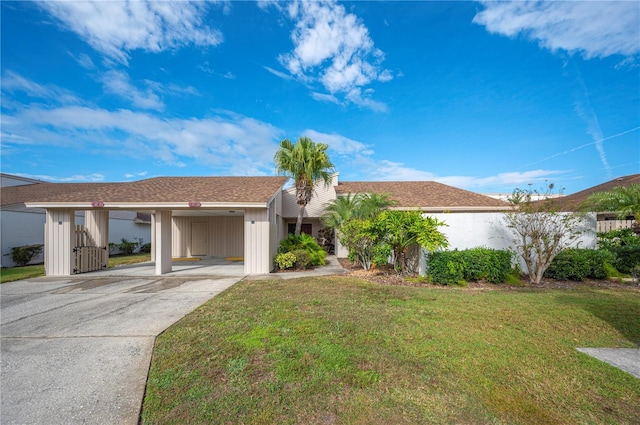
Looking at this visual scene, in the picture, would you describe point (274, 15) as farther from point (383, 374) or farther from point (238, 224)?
point (383, 374)

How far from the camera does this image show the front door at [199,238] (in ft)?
57.9

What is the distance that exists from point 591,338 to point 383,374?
12.3 feet

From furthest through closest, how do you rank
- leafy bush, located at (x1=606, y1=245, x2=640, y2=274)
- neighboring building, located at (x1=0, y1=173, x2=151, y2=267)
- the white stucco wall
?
neighboring building, located at (x1=0, y1=173, x2=151, y2=267)
the white stucco wall
leafy bush, located at (x1=606, y1=245, x2=640, y2=274)

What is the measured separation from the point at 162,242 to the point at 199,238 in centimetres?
705

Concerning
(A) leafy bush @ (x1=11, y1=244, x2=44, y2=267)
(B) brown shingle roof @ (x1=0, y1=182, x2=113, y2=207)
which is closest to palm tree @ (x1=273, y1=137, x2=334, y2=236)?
(B) brown shingle roof @ (x1=0, y1=182, x2=113, y2=207)

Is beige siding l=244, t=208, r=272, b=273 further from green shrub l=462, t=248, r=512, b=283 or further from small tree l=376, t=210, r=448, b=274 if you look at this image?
green shrub l=462, t=248, r=512, b=283

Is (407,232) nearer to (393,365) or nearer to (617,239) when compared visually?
(393,365)

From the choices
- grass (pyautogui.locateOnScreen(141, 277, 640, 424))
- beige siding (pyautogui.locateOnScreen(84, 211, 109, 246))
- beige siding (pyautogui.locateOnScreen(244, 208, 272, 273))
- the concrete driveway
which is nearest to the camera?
grass (pyautogui.locateOnScreen(141, 277, 640, 424))

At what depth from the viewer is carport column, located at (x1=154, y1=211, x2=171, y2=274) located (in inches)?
421

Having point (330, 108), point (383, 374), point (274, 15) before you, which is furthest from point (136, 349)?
point (330, 108)

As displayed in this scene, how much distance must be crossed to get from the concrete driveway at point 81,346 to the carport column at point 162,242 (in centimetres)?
224

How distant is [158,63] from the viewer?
12523 millimetres

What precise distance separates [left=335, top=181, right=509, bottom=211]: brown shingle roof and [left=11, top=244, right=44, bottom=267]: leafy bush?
17534 millimetres

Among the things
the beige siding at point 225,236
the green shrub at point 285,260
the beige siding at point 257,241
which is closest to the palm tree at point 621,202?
the green shrub at point 285,260
